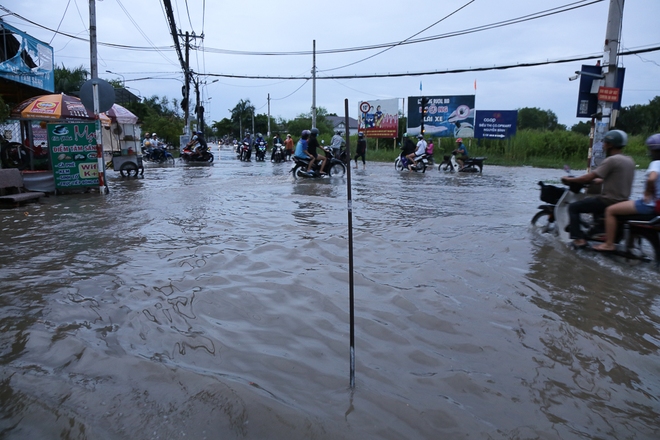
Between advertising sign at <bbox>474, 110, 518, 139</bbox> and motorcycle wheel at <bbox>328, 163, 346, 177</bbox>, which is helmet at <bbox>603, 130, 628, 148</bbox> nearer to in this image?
motorcycle wheel at <bbox>328, 163, 346, 177</bbox>

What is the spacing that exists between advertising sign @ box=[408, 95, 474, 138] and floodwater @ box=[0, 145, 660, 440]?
26685 mm

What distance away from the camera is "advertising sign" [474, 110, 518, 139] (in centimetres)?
2967

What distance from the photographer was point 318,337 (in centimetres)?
362

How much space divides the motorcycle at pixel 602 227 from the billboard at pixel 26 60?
47.8 ft

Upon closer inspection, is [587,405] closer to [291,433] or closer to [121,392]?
[291,433]

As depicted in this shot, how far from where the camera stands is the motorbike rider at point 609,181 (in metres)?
5.77

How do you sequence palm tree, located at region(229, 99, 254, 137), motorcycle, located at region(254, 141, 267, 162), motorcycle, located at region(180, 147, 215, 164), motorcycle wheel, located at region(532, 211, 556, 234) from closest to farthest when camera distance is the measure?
motorcycle wheel, located at region(532, 211, 556, 234), motorcycle, located at region(180, 147, 215, 164), motorcycle, located at region(254, 141, 267, 162), palm tree, located at region(229, 99, 254, 137)

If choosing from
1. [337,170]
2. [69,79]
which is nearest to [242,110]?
[69,79]

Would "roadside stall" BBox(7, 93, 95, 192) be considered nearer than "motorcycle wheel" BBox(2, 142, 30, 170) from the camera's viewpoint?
Yes

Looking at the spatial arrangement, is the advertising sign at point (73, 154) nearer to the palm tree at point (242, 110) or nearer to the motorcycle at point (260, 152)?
the motorcycle at point (260, 152)

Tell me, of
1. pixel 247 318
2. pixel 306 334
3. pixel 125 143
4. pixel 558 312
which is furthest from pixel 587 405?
pixel 125 143

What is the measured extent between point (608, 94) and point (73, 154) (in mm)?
11801

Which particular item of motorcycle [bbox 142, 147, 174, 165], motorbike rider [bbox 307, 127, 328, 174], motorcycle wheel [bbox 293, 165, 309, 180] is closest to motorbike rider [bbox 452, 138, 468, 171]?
motorbike rider [bbox 307, 127, 328, 174]

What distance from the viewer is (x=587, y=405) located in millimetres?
2754
